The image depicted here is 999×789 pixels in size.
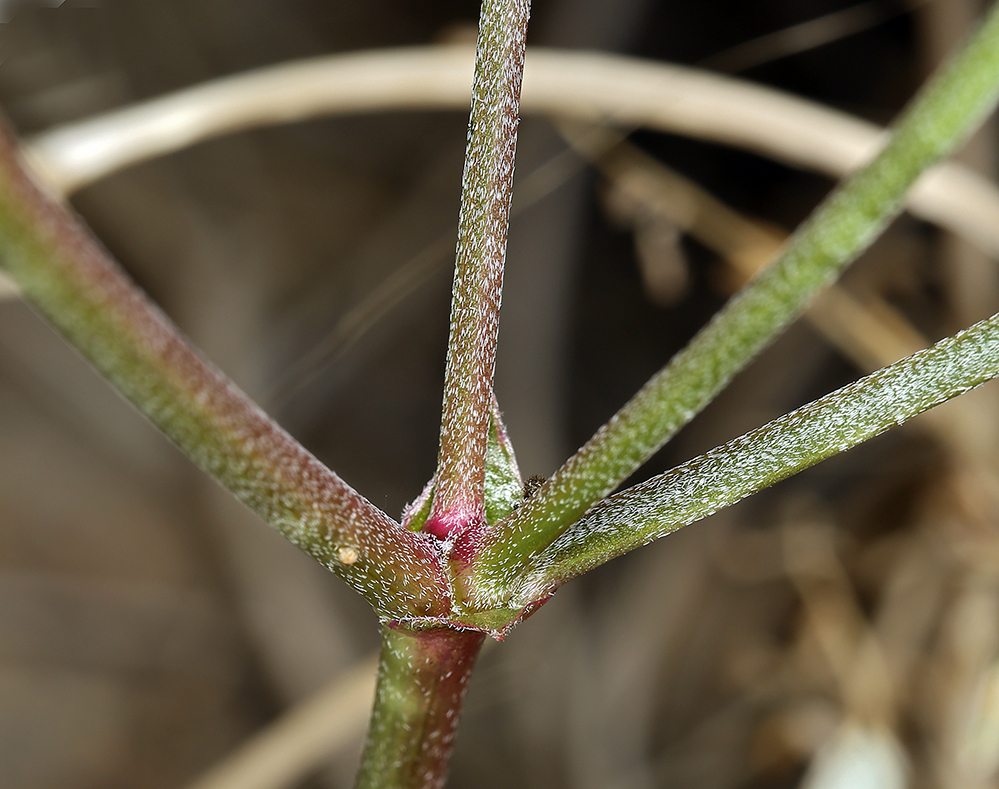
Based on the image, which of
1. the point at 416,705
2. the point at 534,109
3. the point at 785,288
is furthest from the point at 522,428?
the point at 785,288

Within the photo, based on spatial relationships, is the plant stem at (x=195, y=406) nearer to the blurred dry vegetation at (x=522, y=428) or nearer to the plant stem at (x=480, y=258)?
the plant stem at (x=480, y=258)

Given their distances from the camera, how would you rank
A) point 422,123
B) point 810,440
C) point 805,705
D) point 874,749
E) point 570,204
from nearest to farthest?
point 810,440 → point 874,749 → point 805,705 → point 570,204 → point 422,123

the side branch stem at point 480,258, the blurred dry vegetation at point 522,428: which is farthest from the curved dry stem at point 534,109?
the side branch stem at point 480,258

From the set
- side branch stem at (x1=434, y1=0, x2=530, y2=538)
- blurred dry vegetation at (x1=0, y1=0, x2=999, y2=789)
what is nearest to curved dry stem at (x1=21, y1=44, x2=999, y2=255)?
blurred dry vegetation at (x1=0, y1=0, x2=999, y2=789)

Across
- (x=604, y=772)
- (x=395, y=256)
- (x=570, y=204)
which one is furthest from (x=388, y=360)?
(x=604, y=772)

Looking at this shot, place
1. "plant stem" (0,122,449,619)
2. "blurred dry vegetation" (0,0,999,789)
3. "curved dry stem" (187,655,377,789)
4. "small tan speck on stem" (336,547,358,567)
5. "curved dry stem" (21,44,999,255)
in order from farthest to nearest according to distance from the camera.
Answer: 1. "blurred dry vegetation" (0,0,999,789)
2. "curved dry stem" (187,655,377,789)
3. "curved dry stem" (21,44,999,255)
4. "small tan speck on stem" (336,547,358,567)
5. "plant stem" (0,122,449,619)

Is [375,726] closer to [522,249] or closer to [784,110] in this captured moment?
[784,110]

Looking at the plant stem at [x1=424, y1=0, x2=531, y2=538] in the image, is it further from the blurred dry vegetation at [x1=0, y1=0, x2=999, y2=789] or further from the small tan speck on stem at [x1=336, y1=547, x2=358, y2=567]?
the blurred dry vegetation at [x1=0, y1=0, x2=999, y2=789]
